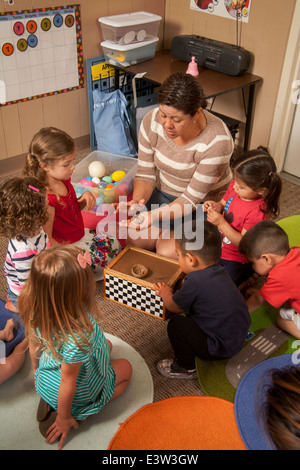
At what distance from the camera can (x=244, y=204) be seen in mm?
1756

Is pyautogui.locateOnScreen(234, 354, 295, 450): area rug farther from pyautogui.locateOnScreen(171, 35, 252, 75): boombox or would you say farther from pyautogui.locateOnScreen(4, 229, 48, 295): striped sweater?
pyautogui.locateOnScreen(171, 35, 252, 75): boombox

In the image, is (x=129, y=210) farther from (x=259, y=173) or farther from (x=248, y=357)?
(x=248, y=357)

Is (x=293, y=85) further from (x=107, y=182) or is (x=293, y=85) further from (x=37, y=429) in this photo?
(x=37, y=429)

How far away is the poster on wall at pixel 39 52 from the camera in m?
2.30

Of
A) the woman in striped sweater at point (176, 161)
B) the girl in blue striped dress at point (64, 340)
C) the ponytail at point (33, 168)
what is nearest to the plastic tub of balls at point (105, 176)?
the woman in striped sweater at point (176, 161)

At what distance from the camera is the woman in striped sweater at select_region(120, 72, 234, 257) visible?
1636mm

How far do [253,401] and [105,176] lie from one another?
4.93 ft

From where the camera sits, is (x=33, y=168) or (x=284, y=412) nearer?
(x=284, y=412)

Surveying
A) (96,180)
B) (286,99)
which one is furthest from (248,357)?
(286,99)

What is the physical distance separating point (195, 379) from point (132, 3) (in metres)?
2.32

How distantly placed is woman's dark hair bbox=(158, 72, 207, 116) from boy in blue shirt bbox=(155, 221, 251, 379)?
0.48 m

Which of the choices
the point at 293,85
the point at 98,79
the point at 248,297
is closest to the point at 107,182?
the point at 98,79

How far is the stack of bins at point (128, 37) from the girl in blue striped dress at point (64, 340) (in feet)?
5.82

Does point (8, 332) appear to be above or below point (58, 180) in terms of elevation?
below
